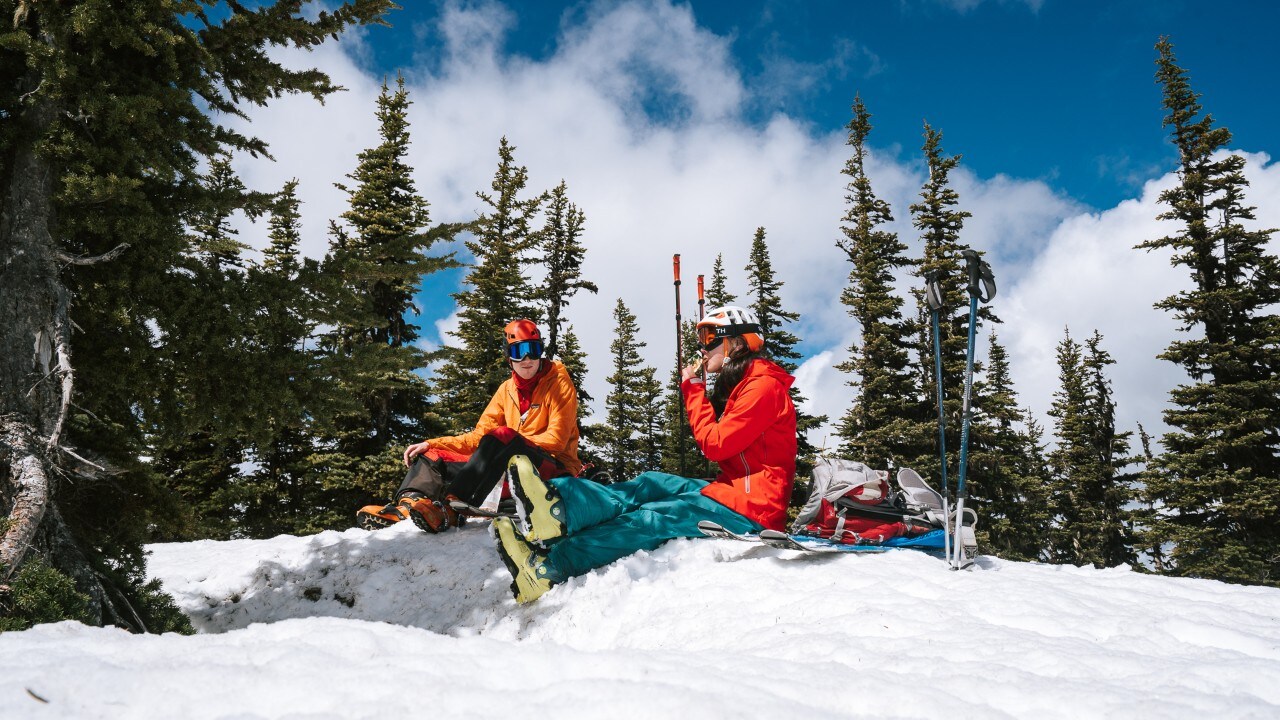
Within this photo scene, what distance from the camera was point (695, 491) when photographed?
6285 mm

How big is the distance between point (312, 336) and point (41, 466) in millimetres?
2290

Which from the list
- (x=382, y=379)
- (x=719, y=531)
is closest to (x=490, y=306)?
(x=382, y=379)

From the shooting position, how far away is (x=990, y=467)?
2564cm

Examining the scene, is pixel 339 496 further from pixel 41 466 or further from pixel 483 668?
pixel 483 668

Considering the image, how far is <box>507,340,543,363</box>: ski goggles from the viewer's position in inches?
288

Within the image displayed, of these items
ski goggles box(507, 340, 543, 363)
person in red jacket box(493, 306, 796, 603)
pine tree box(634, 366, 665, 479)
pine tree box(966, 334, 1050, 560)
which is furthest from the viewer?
pine tree box(634, 366, 665, 479)

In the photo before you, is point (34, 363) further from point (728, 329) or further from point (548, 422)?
point (728, 329)

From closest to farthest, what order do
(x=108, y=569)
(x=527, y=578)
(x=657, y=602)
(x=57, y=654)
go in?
1. (x=57, y=654)
2. (x=108, y=569)
3. (x=657, y=602)
4. (x=527, y=578)

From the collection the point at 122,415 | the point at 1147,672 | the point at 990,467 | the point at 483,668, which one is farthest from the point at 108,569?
the point at 990,467

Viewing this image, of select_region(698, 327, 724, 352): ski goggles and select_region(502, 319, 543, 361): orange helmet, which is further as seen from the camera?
select_region(502, 319, 543, 361): orange helmet

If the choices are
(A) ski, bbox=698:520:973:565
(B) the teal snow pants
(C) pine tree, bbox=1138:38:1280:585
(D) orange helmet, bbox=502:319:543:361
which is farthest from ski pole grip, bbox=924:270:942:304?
(C) pine tree, bbox=1138:38:1280:585

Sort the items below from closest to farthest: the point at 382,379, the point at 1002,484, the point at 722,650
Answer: the point at 722,650
the point at 382,379
the point at 1002,484

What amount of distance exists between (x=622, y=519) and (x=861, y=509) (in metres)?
2.28

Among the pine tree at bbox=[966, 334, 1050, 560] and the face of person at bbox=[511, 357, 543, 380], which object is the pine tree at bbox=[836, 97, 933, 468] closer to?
the pine tree at bbox=[966, 334, 1050, 560]
